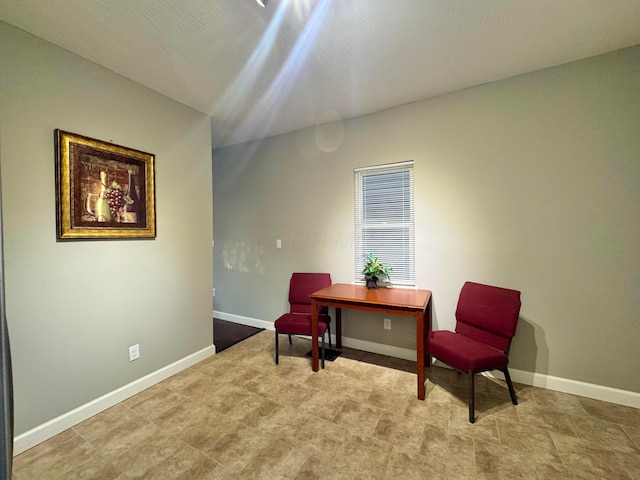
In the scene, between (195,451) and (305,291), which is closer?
(195,451)

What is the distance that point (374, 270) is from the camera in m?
2.91

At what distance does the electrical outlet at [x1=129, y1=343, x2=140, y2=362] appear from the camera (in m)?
2.31

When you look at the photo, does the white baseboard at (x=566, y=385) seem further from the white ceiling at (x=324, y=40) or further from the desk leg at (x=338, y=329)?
the white ceiling at (x=324, y=40)

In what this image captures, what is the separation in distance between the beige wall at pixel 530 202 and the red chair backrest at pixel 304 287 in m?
0.18

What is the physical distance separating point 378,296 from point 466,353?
0.83m

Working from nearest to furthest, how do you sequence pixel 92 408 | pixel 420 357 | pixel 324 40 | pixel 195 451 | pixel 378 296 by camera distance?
pixel 195 451
pixel 324 40
pixel 92 408
pixel 420 357
pixel 378 296

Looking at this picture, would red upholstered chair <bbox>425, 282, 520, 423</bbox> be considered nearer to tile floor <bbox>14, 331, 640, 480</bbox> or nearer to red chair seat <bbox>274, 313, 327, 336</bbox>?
tile floor <bbox>14, 331, 640, 480</bbox>

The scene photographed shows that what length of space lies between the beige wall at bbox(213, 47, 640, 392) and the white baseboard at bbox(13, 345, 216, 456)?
184 centimetres

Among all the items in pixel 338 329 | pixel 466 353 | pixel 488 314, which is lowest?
pixel 338 329

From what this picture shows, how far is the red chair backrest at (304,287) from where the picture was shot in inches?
126

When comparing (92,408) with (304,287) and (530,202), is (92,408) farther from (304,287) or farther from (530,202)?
(530,202)

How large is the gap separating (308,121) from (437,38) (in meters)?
1.63

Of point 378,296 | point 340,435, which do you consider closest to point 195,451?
point 340,435

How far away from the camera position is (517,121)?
2377 millimetres
